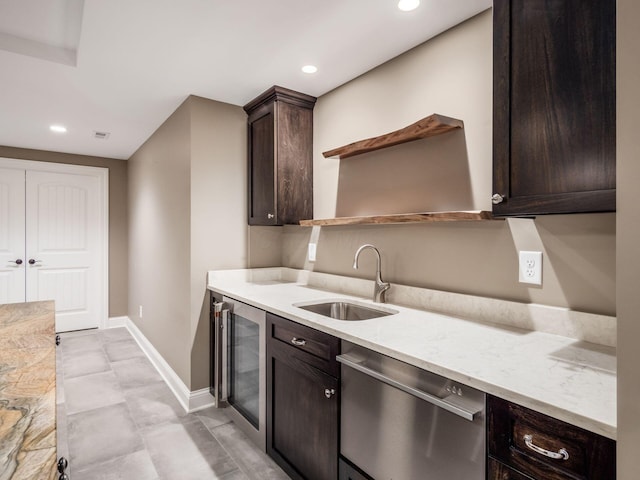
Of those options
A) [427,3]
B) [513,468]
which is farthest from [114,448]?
[427,3]

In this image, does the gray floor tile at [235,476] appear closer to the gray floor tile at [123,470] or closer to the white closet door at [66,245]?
the gray floor tile at [123,470]

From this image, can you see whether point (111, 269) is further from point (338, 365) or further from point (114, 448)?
point (338, 365)

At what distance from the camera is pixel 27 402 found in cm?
84

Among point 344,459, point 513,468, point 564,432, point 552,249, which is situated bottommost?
point 344,459

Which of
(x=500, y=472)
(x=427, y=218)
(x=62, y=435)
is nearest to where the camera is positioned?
(x=500, y=472)

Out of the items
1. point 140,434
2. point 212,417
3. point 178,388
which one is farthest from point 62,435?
A: point 212,417

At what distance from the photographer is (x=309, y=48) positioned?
207 cm

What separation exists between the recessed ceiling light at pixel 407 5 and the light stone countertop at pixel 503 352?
136cm

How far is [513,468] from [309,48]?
2.08 metres

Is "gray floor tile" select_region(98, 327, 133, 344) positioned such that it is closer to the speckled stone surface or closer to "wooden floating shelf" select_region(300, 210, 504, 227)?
the speckled stone surface

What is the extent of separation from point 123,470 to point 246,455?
655mm

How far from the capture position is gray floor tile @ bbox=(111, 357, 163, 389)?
3.16 m

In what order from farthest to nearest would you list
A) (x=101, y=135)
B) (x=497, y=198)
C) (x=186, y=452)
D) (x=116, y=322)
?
(x=116, y=322), (x=101, y=135), (x=186, y=452), (x=497, y=198)

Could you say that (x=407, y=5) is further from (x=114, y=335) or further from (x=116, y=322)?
(x=116, y=322)
